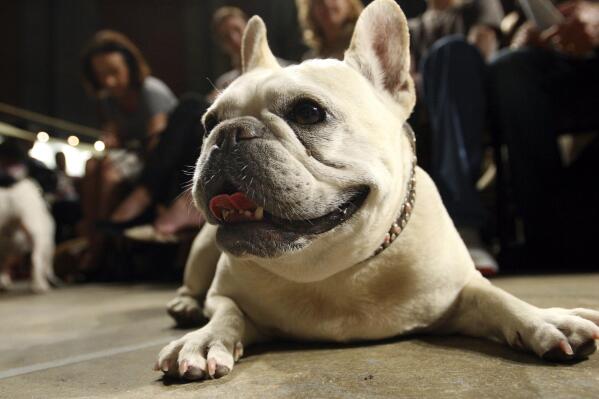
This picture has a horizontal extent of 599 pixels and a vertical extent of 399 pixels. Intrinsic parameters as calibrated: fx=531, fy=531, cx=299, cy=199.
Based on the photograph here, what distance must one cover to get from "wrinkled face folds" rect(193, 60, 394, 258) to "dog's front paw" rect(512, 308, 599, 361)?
1.10 ft

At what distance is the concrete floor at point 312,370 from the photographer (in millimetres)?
704

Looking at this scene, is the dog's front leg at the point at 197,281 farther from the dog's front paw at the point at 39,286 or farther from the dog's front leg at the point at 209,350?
the dog's front paw at the point at 39,286

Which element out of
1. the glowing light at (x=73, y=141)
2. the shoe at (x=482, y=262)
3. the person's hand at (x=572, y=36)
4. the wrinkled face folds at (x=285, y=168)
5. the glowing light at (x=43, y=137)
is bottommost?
the shoe at (x=482, y=262)

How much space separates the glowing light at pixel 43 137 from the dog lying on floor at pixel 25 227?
1746mm

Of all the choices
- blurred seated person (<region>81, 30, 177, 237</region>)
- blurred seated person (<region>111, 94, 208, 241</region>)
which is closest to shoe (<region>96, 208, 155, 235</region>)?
blurred seated person (<region>111, 94, 208, 241</region>)

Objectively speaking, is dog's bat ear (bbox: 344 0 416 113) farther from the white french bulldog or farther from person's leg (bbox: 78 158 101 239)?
person's leg (bbox: 78 158 101 239)

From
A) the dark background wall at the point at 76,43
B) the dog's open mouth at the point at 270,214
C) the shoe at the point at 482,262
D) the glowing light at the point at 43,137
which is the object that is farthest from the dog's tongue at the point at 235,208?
the glowing light at the point at 43,137

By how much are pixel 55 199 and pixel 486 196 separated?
3.60 metres

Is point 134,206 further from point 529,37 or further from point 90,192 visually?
point 529,37

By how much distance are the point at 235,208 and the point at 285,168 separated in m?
0.13

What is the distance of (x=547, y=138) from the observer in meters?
2.08

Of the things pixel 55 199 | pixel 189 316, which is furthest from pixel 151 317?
pixel 55 199

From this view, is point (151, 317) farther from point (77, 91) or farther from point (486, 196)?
point (77, 91)

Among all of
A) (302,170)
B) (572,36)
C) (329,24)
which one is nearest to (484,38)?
(572,36)
